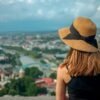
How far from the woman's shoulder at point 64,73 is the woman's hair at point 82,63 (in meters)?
0.03

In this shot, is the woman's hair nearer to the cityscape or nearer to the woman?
the woman

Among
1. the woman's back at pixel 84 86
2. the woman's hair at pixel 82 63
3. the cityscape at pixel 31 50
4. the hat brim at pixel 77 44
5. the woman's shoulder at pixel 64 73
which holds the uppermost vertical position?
the hat brim at pixel 77 44

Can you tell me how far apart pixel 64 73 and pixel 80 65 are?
12 centimetres

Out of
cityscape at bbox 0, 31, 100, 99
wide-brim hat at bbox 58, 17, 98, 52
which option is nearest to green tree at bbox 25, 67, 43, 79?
cityscape at bbox 0, 31, 100, 99

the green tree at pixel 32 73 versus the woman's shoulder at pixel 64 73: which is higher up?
the woman's shoulder at pixel 64 73

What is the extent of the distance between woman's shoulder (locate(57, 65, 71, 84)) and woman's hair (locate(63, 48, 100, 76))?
0.09 feet

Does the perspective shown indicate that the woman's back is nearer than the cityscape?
Yes

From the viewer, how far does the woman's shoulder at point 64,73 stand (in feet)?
9.66

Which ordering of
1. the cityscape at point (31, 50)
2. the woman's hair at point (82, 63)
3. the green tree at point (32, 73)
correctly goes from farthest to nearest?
the cityscape at point (31, 50) → the green tree at point (32, 73) → the woman's hair at point (82, 63)

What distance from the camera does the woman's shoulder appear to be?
2.95 meters

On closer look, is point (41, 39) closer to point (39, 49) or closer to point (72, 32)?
point (39, 49)

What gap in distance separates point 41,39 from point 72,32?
41.3m

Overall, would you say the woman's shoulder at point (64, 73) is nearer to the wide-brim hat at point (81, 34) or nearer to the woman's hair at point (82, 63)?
the woman's hair at point (82, 63)

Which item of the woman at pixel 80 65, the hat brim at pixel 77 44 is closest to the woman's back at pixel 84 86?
the woman at pixel 80 65
